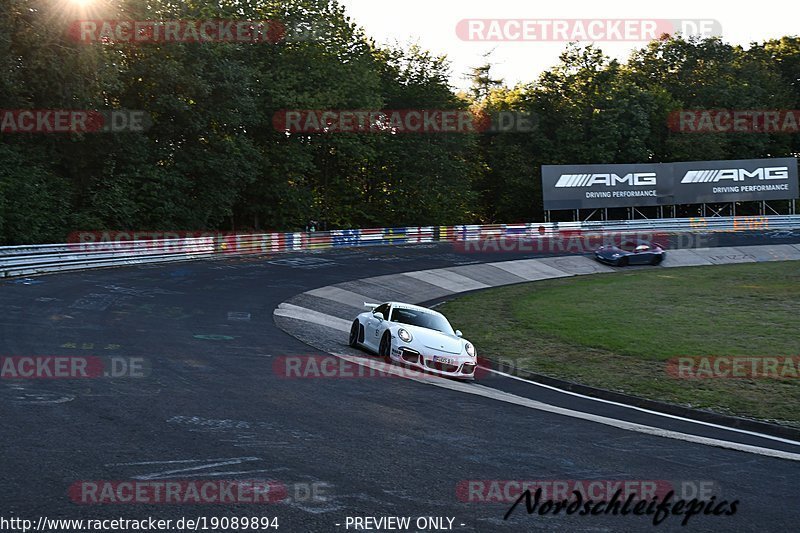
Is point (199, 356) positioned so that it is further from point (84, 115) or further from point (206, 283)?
point (84, 115)

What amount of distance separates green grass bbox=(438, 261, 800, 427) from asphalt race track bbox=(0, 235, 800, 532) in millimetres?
1967

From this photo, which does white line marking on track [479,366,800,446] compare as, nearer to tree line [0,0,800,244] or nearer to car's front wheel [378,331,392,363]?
car's front wheel [378,331,392,363]

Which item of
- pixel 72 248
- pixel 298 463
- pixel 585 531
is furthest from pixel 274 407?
pixel 72 248

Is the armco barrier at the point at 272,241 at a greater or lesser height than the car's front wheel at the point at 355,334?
greater

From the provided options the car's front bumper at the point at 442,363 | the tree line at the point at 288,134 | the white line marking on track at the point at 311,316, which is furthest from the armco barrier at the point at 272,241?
the car's front bumper at the point at 442,363

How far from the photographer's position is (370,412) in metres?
10.7

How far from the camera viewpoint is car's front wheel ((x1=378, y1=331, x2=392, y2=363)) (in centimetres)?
1675

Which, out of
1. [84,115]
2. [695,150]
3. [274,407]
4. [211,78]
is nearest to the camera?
[274,407]

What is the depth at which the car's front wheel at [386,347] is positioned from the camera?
16.8 m

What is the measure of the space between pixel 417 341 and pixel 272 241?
27.6 meters

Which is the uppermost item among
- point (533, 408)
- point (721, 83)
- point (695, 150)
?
point (721, 83)

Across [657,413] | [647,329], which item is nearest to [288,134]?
[647,329]

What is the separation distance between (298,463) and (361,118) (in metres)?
51.0

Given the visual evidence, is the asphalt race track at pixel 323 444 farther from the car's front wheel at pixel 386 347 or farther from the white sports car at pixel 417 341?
the car's front wheel at pixel 386 347
